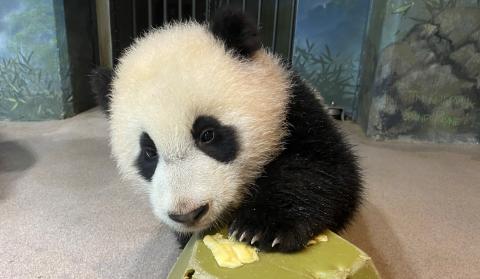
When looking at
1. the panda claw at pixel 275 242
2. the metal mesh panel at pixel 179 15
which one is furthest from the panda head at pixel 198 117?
the metal mesh panel at pixel 179 15

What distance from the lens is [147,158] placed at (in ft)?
2.65

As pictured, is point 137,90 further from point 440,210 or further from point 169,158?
point 440,210

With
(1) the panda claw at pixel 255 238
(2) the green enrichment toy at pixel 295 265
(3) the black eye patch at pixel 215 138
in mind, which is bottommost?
(2) the green enrichment toy at pixel 295 265

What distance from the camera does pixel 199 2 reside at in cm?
322

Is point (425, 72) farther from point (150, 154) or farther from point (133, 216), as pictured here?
point (150, 154)

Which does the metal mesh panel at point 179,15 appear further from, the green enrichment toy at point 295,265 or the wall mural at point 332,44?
the green enrichment toy at point 295,265

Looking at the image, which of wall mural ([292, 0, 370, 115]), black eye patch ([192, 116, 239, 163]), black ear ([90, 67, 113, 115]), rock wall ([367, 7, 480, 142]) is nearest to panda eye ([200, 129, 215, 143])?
black eye patch ([192, 116, 239, 163])

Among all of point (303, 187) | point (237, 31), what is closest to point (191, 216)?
point (303, 187)

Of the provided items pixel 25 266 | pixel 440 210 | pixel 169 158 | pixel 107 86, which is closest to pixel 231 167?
pixel 169 158

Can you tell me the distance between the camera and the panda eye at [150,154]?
0.78 m

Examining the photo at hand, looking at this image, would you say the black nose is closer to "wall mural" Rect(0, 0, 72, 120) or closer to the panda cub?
the panda cub

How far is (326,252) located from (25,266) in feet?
2.81

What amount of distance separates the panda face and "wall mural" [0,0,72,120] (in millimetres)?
1940

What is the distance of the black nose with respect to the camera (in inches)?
27.3
